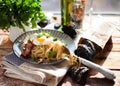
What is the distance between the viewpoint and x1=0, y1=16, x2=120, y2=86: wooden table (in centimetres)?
96

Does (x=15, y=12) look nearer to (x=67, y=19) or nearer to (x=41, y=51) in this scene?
(x=41, y=51)

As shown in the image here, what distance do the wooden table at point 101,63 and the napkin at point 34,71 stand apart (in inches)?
0.9

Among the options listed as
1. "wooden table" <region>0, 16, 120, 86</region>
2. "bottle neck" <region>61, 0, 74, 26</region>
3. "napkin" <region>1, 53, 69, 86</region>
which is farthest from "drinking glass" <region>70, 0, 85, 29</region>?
"napkin" <region>1, 53, 69, 86</region>

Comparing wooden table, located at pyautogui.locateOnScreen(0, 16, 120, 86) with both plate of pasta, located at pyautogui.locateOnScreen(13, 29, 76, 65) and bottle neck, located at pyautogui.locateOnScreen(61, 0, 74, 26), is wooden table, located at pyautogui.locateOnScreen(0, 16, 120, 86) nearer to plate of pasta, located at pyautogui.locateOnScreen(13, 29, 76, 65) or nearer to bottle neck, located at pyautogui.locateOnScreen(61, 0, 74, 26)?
plate of pasta, located at pyautogui.locateOnScreen(13, 29, 76, 65)

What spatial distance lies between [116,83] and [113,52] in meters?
0.24

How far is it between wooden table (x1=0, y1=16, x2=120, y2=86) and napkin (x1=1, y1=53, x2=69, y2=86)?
24 mm

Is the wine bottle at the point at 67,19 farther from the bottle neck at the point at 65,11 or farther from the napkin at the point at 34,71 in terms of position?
the napkin at the point at 34,71

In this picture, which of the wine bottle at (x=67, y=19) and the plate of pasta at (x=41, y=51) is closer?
the plate of pasta at (x=41, y=51)

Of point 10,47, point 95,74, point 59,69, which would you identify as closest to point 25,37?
point 10,47

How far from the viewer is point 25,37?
1.15 m

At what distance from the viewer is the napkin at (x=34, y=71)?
941 millimetres

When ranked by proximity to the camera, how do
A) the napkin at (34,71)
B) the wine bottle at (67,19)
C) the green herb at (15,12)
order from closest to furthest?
1. the napkin at (34,71)
2. the green herb at (15,12)
3. the wine bottle at (67,19)

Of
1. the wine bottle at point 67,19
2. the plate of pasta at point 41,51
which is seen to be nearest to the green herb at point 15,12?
the plate of pasta at point 41,51

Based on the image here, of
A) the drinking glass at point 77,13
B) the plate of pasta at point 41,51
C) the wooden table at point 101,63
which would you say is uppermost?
the drinking glass at point 77,13
